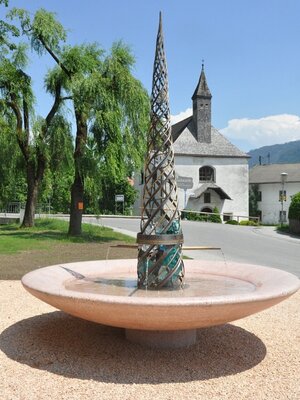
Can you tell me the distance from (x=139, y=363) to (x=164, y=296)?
2.45 ft

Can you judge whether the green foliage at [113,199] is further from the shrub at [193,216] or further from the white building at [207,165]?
the shrub at [193,216]

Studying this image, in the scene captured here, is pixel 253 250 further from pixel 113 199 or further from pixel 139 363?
pixel 113 199

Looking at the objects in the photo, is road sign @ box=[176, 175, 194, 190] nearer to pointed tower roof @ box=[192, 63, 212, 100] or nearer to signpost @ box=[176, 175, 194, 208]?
signpost @ box=[176, 175, 194, 208]

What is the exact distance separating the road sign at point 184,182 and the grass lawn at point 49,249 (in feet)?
80.9

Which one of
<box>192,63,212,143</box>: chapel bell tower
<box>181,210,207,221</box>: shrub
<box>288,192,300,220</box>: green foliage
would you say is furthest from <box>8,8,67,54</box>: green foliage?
<box>192,63,212,143</box>: chapel bell tower

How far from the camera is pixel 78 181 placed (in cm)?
1995

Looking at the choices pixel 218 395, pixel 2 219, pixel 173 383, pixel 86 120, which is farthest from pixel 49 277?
pixel 2 219

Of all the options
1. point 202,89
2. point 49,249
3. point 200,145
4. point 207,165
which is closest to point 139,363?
point 49,249

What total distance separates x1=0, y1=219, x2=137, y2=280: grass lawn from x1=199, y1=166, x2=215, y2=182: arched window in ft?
98.4

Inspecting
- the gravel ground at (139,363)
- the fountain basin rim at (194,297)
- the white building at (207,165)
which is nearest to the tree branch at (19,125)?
the fountain basin rim at (194,297)

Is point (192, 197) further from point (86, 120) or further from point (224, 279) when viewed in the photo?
point (224, 279)

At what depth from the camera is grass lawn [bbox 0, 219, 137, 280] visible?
496 inches

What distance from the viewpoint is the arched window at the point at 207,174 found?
172 ft

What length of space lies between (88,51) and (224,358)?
17.9m
